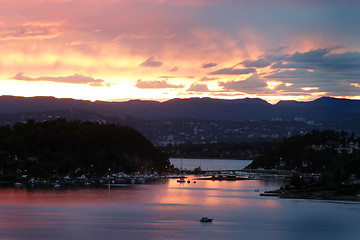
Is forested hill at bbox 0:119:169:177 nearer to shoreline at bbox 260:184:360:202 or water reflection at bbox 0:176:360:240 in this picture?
water reflection at bbox 0:176:360:240

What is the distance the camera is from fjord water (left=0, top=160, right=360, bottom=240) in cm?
7919

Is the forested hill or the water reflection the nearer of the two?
the water reflection

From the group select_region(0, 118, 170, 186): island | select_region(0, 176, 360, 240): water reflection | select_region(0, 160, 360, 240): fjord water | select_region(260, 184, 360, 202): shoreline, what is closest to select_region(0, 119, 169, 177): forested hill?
select_region(0, 118, 170, 186): island

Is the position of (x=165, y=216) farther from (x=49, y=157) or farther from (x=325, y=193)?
(x=49, y=157)

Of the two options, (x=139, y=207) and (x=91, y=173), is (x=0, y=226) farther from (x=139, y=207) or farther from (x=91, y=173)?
(x=91, y=173)

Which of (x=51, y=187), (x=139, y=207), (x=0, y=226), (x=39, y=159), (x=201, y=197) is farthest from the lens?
(x=39, y=159)

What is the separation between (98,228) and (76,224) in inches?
182

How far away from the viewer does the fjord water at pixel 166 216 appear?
7919 centimetres

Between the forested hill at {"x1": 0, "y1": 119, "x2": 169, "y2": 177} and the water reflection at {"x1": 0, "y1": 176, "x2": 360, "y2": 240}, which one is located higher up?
the forested hill at {"x1": 0, "y1": 119, "x2": 169, "y2": 177}

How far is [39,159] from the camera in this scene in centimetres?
17925

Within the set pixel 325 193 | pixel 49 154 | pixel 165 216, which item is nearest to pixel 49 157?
pixel 49 154

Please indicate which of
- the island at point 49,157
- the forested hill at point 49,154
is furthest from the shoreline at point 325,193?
the forested hill at point 49,154

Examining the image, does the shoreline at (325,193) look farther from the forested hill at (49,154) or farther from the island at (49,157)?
the forested hill at (49,154)

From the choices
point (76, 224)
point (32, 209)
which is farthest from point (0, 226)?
point (32, 209)
